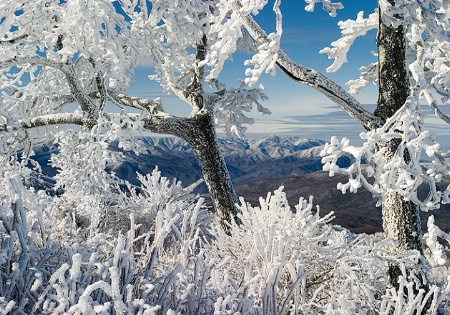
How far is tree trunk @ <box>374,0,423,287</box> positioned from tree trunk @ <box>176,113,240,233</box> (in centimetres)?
318

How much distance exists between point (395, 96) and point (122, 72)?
3637 mm

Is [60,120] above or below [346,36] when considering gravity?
below

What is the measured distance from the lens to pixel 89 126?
8797 millimetres

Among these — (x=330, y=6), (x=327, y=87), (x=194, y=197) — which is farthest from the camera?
(x=194, y=197)

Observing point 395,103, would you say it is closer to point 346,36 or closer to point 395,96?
point 395,96

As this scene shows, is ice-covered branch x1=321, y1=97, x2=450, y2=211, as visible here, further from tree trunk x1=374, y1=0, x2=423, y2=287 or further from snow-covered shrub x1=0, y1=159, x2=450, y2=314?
tree trunk x1=374, y1=0, x2=423, y2=287

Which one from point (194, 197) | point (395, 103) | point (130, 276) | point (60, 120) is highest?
point (60, 120)

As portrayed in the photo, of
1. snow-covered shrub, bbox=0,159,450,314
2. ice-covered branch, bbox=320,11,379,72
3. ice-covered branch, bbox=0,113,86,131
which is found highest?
ice-covered branch, bbox=320,11,379,72

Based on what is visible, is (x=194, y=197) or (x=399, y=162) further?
(x=194, y=197)

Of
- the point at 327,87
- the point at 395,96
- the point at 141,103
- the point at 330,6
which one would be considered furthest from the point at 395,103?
the point at 141,103

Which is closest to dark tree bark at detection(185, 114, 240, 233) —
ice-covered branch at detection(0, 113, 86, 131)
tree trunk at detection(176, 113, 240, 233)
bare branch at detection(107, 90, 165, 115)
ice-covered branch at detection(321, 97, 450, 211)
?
tree trunk at detection(176, 113, 240, 233)

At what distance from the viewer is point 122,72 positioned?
6449 mm

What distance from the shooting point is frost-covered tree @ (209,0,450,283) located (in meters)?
3.98

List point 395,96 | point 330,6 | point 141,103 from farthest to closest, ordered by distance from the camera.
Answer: point 141,103 < point 395,96 < point 330,6
